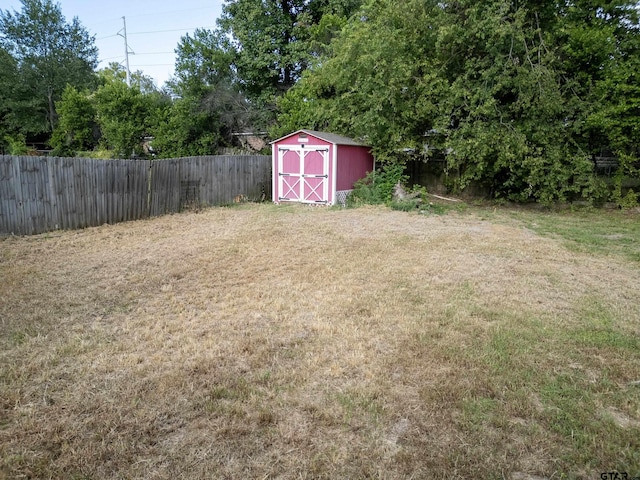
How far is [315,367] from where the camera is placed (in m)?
2.89

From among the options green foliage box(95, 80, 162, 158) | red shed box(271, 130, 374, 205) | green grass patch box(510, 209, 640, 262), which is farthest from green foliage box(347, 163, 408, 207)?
green foliage box(95, 80, 162, 158)

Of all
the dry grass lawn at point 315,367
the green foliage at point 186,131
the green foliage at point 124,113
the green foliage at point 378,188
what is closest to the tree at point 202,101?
the green foliage at point 186,131

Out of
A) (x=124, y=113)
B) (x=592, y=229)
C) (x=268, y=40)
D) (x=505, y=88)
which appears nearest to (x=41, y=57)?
(x=124, y=113)

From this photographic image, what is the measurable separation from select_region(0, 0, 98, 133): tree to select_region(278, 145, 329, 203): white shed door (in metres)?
20.9

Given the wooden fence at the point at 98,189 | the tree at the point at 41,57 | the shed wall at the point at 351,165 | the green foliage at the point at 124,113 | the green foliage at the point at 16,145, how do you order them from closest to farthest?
the wooden fence at the point at 98,189 < the shed wall at the point at 351,165 < the green foliage at the point at 124,113 < the green foliage at the point at 16,145 < the tree at the point at 41,57

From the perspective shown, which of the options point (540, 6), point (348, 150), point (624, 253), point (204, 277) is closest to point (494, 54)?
point (540, 6)

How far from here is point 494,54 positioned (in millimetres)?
10914

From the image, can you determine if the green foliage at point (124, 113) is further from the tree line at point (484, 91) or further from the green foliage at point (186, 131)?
the tree line at point (484, 91)

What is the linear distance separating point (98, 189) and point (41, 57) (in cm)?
2586

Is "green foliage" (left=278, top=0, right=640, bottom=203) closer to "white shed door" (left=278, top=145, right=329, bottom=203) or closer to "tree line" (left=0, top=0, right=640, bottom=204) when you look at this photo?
"tree line" (left=0, top=0, right=640, bottom=204)

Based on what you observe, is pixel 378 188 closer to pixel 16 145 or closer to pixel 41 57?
pixel 16 145

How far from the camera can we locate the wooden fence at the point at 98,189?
22.6 feet

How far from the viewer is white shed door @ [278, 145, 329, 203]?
38.1ft

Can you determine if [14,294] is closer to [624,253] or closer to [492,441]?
[492,441]
